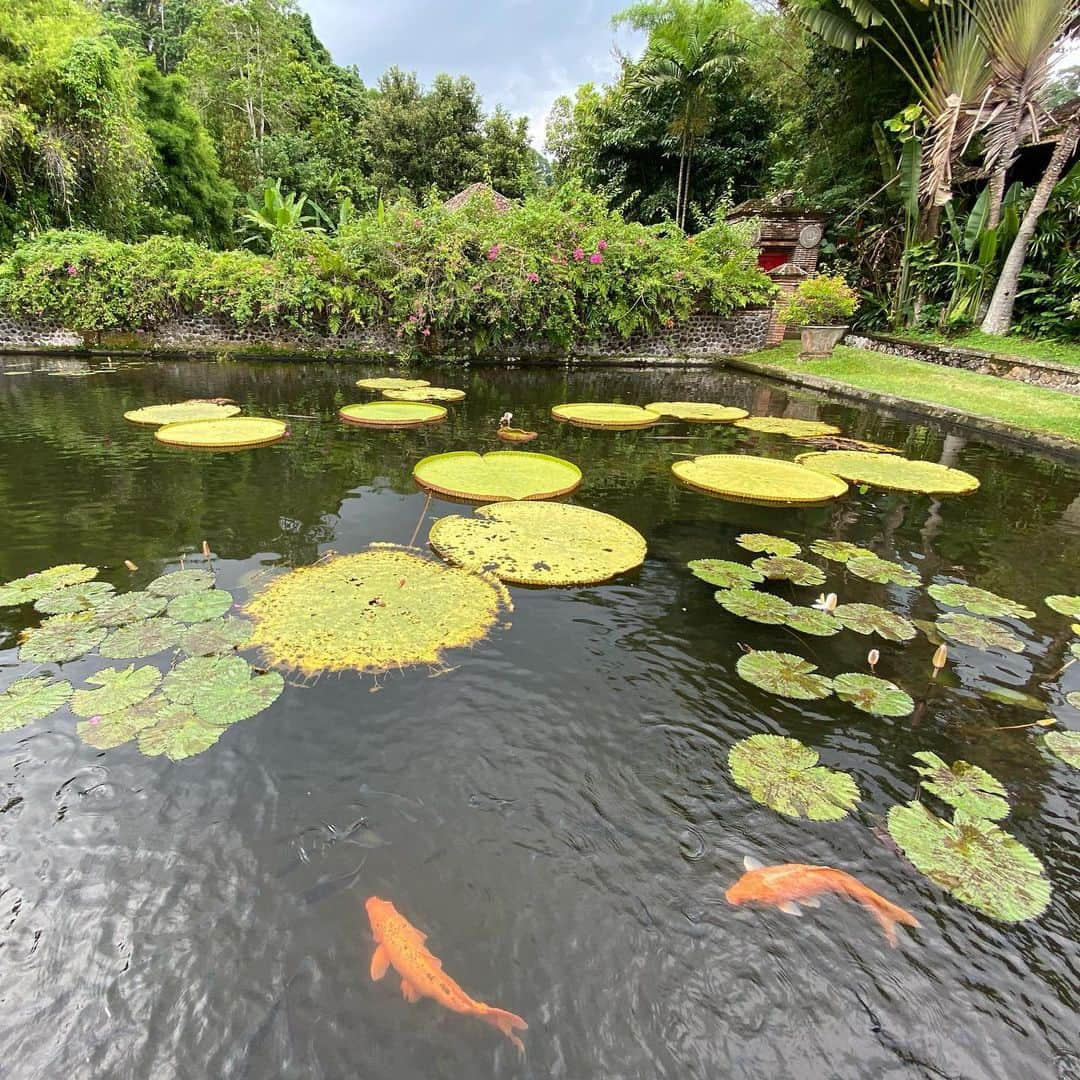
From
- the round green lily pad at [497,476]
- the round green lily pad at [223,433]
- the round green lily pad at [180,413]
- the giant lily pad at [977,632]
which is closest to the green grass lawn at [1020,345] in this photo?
the giant lily pad at [977,632]

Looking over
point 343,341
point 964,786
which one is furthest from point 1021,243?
point 343,341

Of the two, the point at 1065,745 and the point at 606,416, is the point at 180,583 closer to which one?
the point at 1065,745

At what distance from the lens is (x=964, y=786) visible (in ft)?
6.11

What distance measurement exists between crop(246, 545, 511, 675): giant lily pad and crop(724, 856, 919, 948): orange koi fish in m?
1.33

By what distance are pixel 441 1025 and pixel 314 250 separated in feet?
35.7

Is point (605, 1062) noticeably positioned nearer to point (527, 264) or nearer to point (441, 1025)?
point (441, 1025)

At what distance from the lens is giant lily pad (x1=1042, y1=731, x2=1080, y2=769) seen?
2.01 meters

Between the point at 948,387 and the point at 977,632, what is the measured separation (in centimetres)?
631

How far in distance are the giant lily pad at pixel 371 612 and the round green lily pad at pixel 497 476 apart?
3.42ft

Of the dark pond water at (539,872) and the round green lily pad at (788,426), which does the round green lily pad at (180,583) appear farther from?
the round green lily pad at (788,426)

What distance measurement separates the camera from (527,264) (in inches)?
372

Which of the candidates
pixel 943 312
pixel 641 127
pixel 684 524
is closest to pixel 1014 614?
pixel 684 524

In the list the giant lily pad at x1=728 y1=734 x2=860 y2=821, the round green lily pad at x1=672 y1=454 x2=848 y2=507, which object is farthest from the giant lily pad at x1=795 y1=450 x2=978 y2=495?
the giant lily pad at x1=728 y1=734 x2=860 y2=821

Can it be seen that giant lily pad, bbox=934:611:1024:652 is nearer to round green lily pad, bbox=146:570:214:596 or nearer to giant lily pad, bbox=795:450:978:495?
giant lily pad, bbox=795:450:978:495
